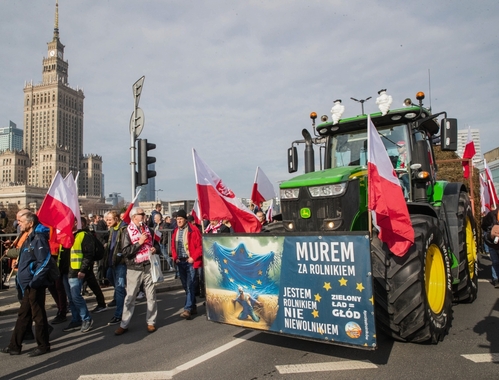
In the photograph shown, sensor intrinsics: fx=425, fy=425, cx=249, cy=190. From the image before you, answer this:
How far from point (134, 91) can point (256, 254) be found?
6870 millimetres

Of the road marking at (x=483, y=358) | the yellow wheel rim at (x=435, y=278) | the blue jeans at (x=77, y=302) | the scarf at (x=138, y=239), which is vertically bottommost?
the road marking at (x=483, y=358)

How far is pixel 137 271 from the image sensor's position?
6332 millimetres

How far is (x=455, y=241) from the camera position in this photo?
21.4 feet

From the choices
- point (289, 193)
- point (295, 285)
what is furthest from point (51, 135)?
point (295, 285)

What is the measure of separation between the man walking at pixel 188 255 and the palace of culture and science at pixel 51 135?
145 m

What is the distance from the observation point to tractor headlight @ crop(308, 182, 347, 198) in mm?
5043

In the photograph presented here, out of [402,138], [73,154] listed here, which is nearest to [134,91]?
[402,138]

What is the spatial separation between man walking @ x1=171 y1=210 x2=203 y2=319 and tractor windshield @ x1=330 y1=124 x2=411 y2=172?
2669 mm

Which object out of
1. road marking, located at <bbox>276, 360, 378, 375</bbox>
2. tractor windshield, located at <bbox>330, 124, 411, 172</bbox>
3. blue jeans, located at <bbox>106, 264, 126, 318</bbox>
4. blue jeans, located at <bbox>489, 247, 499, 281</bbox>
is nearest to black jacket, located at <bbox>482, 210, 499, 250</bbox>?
blue jeans, located at <bbox>489, 247, 499, 281</bbox>

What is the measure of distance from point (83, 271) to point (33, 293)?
142cm

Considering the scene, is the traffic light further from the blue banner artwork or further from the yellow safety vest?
the blue banner artwork

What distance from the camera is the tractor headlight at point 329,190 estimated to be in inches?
199

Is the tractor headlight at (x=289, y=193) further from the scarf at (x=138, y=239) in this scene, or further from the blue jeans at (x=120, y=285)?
the blue jeans at (x=120, y=285)

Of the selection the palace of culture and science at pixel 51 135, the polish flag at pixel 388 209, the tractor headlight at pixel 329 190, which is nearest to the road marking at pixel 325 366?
the polish flag at pixel 388 209
